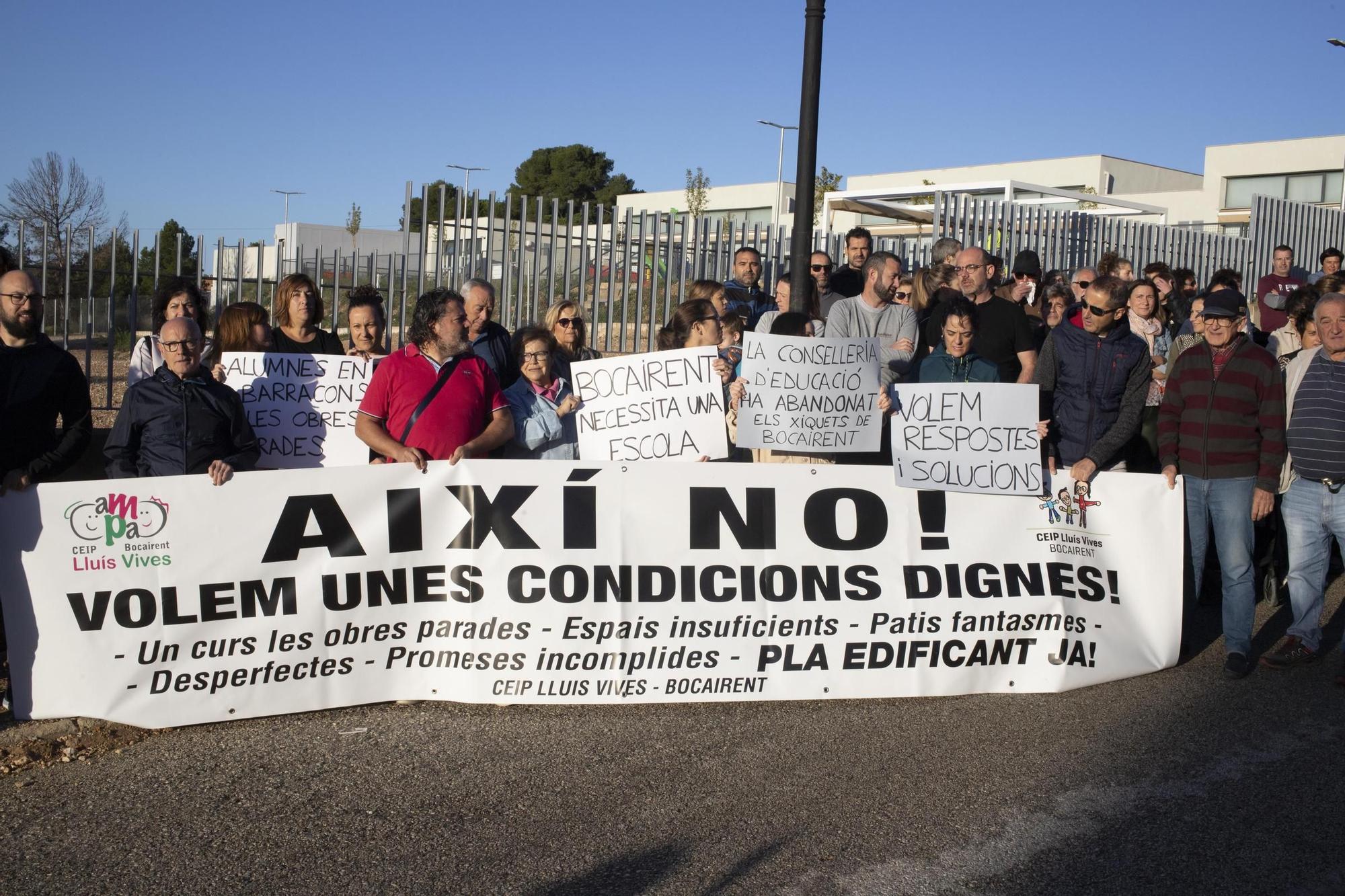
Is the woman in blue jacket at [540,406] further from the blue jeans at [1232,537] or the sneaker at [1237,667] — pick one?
the sneaker at [1237,667]

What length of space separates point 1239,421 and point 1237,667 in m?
1.33

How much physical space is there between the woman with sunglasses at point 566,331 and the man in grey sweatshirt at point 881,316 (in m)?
1.61

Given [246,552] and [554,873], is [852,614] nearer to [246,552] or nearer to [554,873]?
[554,873]

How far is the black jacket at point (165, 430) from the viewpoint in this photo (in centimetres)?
557

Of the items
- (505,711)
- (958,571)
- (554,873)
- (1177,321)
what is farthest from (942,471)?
(1177,321)

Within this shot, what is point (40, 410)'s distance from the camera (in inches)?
217

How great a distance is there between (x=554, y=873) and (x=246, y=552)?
7.76ft

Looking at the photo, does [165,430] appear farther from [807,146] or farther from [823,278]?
Answer: [823,278]

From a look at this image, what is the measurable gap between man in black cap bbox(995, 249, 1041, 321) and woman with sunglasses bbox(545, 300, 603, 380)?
3.25 m

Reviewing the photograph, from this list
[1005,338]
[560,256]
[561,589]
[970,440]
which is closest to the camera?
[561,589]

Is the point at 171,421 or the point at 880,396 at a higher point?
the point at 880,396

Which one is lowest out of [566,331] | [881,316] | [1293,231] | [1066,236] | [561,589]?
[561,589]

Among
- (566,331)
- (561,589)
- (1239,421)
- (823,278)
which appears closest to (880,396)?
(566,331)

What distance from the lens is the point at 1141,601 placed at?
6336mm
